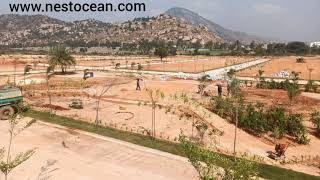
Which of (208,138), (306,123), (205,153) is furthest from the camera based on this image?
(306,123)

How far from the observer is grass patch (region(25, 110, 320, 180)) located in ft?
59.5

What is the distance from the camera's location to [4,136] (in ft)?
74.2

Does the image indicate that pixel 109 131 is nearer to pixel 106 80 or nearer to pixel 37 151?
pixel 37 151

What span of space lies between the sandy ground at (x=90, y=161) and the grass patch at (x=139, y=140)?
990 mm

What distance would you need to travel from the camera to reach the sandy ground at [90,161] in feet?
55.3

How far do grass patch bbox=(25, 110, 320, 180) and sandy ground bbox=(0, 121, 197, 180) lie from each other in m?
0.99

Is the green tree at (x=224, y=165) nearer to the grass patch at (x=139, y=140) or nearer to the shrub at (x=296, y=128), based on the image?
the grass patch at (x=139, y=140)

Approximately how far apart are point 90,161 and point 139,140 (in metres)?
4.09

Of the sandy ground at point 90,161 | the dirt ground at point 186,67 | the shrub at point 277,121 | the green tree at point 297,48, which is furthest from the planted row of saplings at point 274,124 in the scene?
the green tree at point 297,48

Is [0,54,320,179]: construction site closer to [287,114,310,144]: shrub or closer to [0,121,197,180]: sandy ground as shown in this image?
[0,121,197,180]: sandy ground

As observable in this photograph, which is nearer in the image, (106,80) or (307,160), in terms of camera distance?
(307,160)

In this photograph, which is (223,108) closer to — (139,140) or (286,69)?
A: (139,140)

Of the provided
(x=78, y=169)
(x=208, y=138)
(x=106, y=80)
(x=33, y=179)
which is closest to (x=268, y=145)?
(x=208, y=138)

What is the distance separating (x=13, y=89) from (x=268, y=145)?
1611 cm
